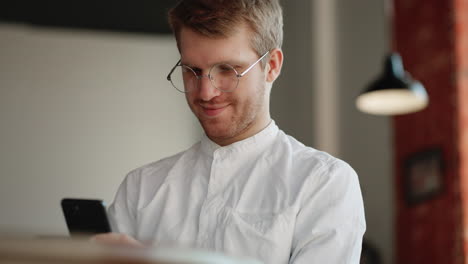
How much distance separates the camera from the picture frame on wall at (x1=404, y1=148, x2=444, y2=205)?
4186 mm

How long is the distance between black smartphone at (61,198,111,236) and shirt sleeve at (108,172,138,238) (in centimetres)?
18

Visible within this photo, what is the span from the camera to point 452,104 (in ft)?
13.3

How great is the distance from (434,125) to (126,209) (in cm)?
300

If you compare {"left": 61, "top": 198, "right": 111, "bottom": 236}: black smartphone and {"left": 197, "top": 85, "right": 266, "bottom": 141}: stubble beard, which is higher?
{"left": 197, "top": 85, "right": 266, "bottom": 141}: stubble beard

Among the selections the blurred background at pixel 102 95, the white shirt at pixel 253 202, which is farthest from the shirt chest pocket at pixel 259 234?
the blurred background at pixel 102 95

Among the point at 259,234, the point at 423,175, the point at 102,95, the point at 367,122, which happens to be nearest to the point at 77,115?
the point at 102,95

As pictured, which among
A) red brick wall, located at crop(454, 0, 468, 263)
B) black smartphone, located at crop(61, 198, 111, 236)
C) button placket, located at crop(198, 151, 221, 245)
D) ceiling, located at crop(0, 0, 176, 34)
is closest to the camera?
black smartphone, located at crop(61, 198, 111, 236)

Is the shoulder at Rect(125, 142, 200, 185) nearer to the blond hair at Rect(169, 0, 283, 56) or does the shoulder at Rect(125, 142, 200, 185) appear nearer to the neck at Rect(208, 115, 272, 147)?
the neck at Rect(208, 115, 272, 147)

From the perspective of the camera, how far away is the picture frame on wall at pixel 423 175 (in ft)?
13.7

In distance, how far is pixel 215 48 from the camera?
57.3 inches

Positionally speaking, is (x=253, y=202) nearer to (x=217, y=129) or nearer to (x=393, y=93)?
Result: (x=217, y=129)

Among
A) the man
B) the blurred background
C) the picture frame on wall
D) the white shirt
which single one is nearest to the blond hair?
the man

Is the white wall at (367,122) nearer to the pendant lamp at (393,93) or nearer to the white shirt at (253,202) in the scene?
the pendant lamp at (393,93)

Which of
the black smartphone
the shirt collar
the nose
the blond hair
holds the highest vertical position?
the blond hair
